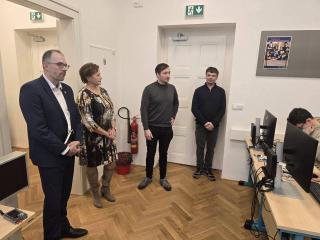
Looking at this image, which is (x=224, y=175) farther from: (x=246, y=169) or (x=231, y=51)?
(x=231, y=51)

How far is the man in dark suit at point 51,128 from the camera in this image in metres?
1.64

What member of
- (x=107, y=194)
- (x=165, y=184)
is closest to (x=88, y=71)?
(x=107, y=194)

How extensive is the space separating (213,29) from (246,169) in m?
2.10

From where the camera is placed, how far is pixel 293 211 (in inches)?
56.1

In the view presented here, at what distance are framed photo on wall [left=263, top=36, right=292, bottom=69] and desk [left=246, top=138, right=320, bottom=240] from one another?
175cm

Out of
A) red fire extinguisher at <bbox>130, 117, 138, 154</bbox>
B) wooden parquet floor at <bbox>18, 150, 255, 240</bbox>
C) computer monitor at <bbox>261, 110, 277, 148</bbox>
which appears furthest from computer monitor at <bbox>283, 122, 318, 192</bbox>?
red fire extinguisher at <bbox>130, 117, 138, 154</bbox>

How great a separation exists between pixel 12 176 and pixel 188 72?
9.42 feet

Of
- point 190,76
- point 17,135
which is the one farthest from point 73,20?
point 17,135

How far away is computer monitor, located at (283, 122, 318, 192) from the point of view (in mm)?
1391

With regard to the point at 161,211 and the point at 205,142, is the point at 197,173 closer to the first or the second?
the point at 205,142

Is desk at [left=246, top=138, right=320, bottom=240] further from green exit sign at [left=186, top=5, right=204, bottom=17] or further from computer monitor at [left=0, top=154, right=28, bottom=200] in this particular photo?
green exit sign at [left=186, top=5, right=204, bottom=17]

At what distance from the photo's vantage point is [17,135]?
451 cm

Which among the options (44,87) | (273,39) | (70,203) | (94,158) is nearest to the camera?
(44,87)

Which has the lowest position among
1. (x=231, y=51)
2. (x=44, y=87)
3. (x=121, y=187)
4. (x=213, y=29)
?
(x=121, y=187)
